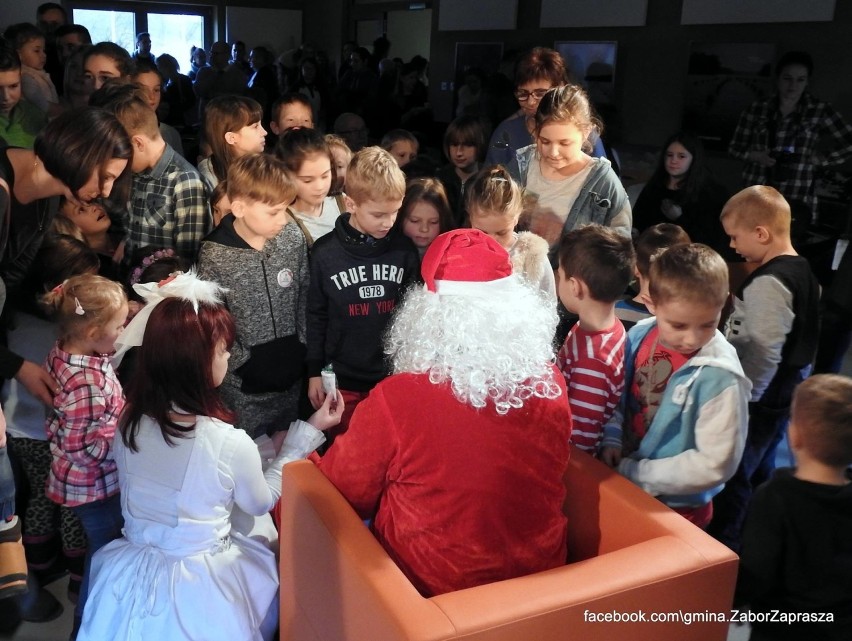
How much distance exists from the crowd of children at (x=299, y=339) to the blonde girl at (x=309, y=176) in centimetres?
1

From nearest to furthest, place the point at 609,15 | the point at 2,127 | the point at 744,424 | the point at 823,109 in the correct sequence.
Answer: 1. the point at 744,424
2. the point at 2,127
3. the point at 823,109
4. the point at 609,15

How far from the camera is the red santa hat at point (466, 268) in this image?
167cm

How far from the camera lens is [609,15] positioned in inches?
302

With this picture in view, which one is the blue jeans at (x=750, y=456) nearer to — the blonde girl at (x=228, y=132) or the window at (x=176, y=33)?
the blonde girl at (x=228, y=132)

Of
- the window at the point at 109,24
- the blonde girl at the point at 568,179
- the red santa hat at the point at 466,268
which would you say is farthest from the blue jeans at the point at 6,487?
the window at the point at 109,24

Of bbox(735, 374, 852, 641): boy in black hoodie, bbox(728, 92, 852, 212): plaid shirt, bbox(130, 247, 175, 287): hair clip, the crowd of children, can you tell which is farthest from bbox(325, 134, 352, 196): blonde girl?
bbox(728, 92, 852, 212): plaid shirt

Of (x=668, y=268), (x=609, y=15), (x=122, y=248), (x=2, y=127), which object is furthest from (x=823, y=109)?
(x=2, y=127)

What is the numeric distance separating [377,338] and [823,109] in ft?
14.5

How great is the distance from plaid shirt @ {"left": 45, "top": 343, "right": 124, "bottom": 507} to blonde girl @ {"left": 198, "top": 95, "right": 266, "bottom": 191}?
122 centimetres

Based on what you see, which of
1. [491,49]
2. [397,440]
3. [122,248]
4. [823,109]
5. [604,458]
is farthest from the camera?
[491,49]

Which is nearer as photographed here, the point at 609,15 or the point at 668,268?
the point at 668,268

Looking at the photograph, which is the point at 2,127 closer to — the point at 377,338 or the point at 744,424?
the point at 377,338

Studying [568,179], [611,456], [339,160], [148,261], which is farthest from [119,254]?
[611,456]

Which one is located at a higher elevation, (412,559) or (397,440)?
(397,440)
